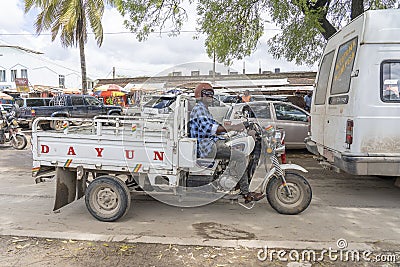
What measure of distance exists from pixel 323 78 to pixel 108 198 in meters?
4.67

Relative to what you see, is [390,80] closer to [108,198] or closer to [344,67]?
[344,67]

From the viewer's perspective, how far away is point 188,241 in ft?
13.7

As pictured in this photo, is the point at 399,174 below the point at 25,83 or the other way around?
below

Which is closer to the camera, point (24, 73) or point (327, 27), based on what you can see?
point (327, 27)

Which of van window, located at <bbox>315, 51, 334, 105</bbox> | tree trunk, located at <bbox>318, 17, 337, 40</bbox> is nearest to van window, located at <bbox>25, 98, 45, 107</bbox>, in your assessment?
tree trunk, located at <bbox>318, 17, 337, 40</bbox>

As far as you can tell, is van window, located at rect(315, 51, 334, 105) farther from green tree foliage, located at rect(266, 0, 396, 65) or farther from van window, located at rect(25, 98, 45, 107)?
van window, located at rect(25, 98, 45, 107)

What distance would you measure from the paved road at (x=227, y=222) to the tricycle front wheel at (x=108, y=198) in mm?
143

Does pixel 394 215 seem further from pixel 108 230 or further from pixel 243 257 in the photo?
pixel 108 230

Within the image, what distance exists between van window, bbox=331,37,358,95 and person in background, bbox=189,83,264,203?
2.10 m

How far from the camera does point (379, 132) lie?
5.05m

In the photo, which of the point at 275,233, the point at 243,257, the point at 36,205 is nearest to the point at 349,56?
the point at 275,233

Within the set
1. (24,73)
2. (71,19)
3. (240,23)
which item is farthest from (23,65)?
(240,23)

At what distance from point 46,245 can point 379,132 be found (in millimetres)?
4721

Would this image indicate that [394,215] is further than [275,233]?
Yes
